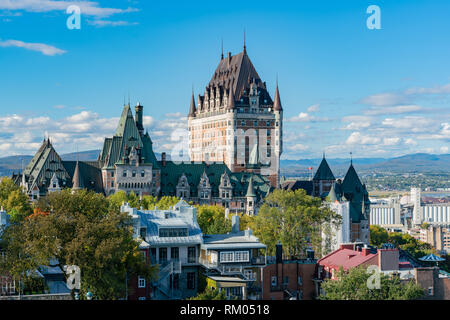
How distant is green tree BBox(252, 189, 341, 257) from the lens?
298ft

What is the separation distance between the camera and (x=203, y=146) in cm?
19638

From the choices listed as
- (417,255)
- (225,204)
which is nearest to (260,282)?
(225,204)

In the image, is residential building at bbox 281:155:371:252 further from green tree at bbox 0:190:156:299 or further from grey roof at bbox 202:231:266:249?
green tree at bbox 0:190:156:299

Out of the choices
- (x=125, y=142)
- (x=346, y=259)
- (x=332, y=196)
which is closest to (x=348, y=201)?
(x=332, y=196)

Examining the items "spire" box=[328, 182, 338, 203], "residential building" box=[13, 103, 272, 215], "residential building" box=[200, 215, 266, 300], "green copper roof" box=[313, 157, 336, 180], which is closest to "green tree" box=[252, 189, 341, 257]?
"residential building" box=[200, 215, 266, 300]

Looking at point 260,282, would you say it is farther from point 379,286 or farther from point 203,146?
point 203,146

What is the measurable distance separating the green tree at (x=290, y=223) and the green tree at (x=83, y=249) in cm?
3223

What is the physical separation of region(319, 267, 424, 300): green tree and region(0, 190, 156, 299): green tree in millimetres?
15254

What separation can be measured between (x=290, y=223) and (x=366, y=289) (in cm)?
3639

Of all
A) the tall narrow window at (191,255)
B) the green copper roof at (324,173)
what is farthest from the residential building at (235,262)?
the green copper roof at (324,173)

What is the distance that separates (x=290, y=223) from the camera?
94750mm

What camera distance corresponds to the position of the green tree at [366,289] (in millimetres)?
58344
